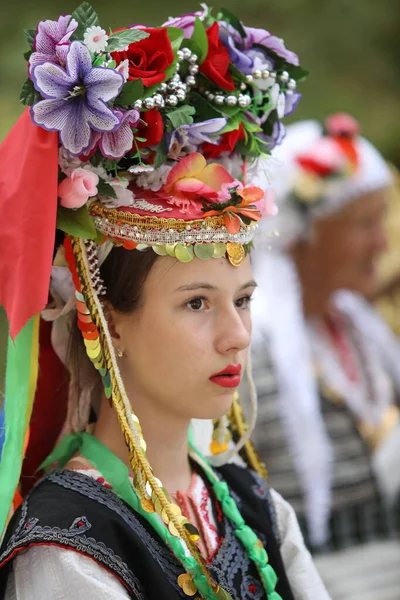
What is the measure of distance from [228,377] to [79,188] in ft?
1.44

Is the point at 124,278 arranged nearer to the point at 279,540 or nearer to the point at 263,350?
the point at 279,540

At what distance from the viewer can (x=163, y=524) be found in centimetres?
169

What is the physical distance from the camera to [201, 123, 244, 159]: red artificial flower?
1.78m

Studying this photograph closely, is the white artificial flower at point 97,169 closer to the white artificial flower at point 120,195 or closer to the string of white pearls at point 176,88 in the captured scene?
the white artificial flower at point 120,195

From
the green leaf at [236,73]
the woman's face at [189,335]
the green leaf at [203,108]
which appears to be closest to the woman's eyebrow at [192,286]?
the woman's face at [189,335]

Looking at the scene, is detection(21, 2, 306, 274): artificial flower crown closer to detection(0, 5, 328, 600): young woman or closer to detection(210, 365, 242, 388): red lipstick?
detection(0, 5, 328, 600): young woman

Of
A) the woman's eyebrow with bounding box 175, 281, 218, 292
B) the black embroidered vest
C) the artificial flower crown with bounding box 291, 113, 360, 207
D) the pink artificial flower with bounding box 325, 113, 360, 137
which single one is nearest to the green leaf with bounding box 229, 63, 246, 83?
the woman's eyebrow with bounding box 175, 281, 218, 292

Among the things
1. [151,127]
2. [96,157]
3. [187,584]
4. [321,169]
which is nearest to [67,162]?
[96,157]

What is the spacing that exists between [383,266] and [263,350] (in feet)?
5.91

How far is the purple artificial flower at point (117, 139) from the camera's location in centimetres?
160

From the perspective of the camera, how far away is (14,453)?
5.45 ft

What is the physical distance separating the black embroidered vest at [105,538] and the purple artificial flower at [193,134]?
24.8 inches

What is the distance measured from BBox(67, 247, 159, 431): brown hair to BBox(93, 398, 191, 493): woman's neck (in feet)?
0.14

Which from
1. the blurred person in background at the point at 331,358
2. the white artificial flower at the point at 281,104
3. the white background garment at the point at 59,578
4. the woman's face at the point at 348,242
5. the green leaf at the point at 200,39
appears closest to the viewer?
the white background garment at the point at 59,578
